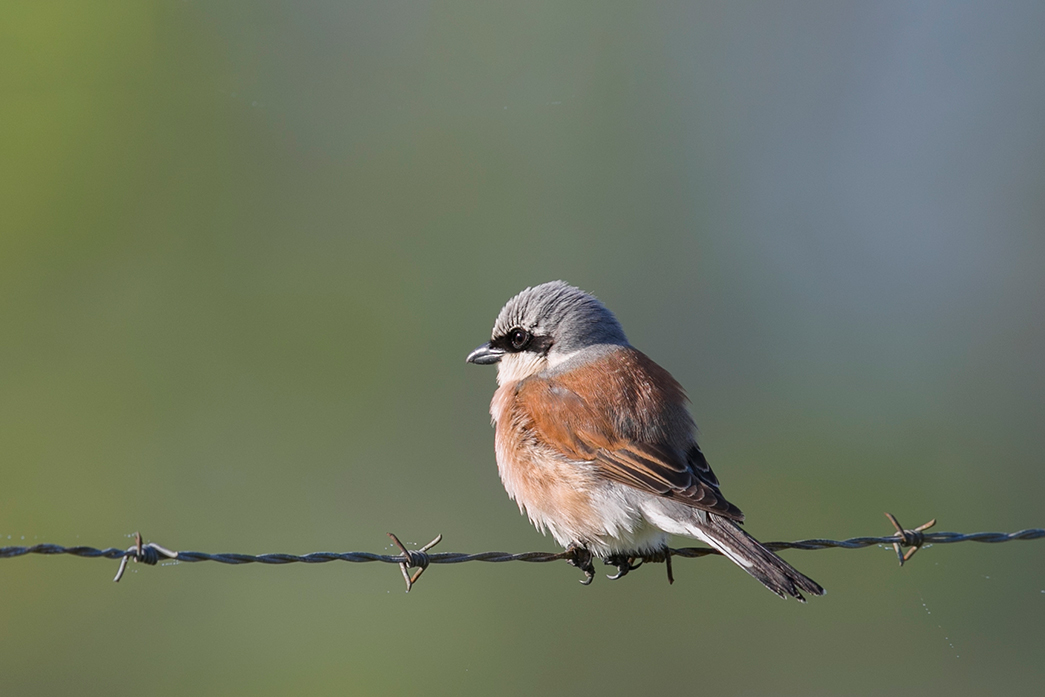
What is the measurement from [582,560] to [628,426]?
637 millimetres

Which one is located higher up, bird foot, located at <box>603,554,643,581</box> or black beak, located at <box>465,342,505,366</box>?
black beak, located at <box>465,342,505,366</box>

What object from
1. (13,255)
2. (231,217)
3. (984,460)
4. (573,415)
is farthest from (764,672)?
(13,255)

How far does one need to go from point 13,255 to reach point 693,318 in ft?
29.3

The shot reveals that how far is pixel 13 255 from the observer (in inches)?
499

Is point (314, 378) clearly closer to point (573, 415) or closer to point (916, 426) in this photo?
point (916, 426)

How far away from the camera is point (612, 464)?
3.88 m

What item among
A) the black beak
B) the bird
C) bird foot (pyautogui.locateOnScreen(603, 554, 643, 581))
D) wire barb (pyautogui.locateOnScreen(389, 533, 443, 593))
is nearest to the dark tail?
the bird

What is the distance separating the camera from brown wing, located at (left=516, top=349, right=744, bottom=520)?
12.2ft

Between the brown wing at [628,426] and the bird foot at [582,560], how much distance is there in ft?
1.35

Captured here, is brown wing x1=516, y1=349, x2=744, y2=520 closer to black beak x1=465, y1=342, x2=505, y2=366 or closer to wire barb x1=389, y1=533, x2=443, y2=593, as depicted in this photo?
black beak x1=465, y1=342, x2=505, y2=366

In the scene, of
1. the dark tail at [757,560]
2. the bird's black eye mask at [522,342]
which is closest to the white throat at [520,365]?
the bird's black eye mask at [522,342]

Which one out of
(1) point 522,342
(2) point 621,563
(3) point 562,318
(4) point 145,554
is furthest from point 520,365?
(4) point 145,554

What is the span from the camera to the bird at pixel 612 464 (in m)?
3.64

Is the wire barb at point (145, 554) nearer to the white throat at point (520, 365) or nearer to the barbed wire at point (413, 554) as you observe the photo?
the barbed wire at point (413, 554)
